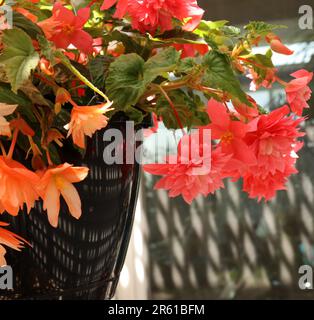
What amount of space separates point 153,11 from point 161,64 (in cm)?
6

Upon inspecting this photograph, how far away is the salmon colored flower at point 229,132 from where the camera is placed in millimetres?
357

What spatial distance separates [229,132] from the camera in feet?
1.19

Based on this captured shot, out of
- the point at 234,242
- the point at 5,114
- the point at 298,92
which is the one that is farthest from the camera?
the point at 234,242

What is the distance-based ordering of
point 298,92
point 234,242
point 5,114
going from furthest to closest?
point 234,242 < point 298,92 < point 5,114

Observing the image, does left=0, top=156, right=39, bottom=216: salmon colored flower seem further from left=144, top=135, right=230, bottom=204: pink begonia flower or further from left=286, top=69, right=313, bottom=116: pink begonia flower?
left=286, top=69, right=313, bottom=116: pink begonia flower

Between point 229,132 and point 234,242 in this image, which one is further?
point 234,242

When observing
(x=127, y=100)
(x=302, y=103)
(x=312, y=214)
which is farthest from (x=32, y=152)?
(x=312, y=214)

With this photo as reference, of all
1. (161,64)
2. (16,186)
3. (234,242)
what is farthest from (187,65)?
(234,242)

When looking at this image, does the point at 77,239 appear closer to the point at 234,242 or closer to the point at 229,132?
the point at 229,132

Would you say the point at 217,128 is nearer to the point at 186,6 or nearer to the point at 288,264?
the point at 186,6

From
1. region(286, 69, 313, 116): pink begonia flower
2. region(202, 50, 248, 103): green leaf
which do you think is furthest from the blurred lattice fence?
region(202, 50, 248, 103): green leaf

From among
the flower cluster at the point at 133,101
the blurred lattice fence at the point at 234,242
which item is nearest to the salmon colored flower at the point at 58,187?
the flower cluster at the point at 133,101

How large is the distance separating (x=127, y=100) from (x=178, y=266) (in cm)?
204
